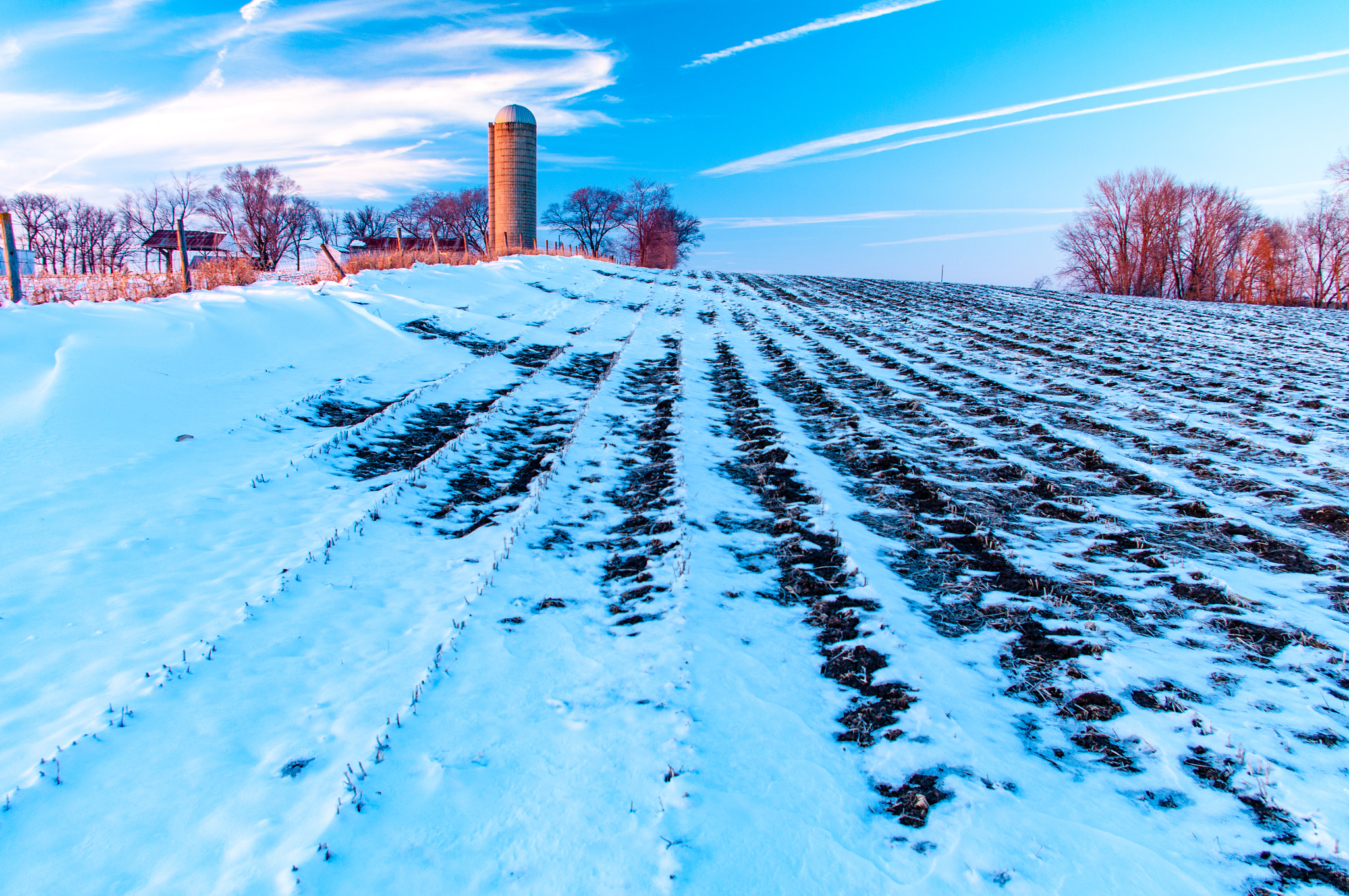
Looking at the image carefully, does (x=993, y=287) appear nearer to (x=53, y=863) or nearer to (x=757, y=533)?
(x=757, y=533)

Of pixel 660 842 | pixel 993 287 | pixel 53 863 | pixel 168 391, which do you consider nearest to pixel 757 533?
pixel 660 842

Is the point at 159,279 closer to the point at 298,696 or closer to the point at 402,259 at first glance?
the point at 402,259

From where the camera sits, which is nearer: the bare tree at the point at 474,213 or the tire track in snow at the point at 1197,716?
the tire track in snow at the point at 1197,716

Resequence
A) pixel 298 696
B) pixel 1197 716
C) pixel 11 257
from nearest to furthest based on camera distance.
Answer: pixel 1197 716, pixel 298 696, pixel 11 257

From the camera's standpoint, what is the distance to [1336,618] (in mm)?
2822

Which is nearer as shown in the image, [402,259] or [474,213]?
[402,259]

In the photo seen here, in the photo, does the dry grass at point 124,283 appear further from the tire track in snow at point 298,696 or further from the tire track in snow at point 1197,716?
the tire track in snow at point 1197,716

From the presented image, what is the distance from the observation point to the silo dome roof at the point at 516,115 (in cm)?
3241

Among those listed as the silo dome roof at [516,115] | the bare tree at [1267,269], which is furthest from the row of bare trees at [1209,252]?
the silo dome roof at [516,115]

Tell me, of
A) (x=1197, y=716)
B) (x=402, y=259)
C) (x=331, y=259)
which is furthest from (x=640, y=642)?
(x=402, y=259)

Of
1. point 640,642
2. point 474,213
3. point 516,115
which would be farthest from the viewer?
point 474,213

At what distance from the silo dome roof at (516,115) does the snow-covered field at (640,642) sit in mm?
30398

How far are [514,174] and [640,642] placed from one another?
34.4m

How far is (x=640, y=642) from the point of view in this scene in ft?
8.86
